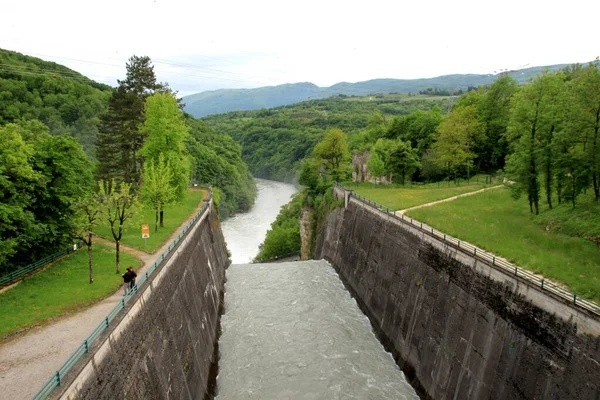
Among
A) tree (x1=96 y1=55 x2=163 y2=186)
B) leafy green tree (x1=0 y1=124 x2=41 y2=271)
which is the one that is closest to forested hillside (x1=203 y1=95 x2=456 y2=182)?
tree (x1=96 y1=55 x2=163 y2=186)

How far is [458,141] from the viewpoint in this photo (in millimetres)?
46812

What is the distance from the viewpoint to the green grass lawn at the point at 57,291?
1547 cm

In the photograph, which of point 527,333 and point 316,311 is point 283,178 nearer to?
point 316,311

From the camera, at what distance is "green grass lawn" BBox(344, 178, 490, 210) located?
1478 inches

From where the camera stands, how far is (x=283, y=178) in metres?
134

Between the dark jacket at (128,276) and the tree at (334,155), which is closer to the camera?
the dark jacket at (128,276)

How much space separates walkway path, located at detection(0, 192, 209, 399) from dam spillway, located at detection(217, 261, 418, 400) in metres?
7.19

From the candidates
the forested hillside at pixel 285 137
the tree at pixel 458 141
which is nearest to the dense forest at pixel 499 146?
the tree at pixel 458 141

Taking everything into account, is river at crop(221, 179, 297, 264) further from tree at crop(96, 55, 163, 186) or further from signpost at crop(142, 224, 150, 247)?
signpost at crop(142, 224, 150, 247)

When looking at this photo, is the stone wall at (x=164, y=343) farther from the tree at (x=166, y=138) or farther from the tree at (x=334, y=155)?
the tree at (x=334, y=155)

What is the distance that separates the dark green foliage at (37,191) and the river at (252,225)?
3295 cm

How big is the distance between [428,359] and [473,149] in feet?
123

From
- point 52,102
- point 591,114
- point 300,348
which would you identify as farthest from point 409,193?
point 52,102

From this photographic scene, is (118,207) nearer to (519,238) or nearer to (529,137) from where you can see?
(519,238)
